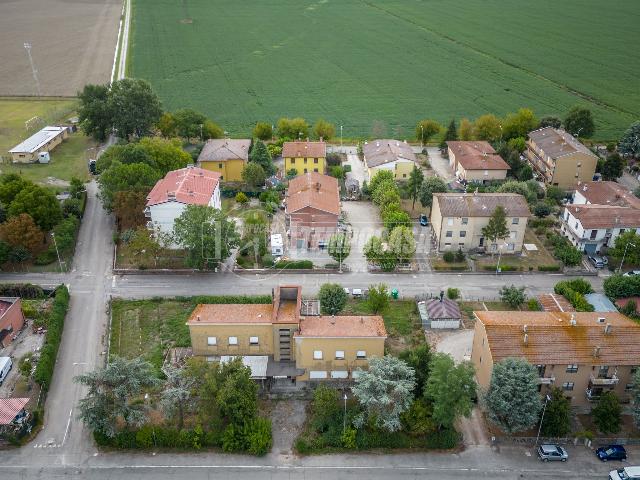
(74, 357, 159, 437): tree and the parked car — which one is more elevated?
(74, 357, 159, 437): tree

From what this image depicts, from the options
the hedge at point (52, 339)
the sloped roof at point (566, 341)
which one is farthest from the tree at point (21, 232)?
the sloped roof at point (566, 341)

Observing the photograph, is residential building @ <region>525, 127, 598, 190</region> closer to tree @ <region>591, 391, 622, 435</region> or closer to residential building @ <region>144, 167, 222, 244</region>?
tree @ <region>591, 391, 622, 435</region>

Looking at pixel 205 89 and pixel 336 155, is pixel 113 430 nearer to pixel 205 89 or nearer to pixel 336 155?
pixel 336 155

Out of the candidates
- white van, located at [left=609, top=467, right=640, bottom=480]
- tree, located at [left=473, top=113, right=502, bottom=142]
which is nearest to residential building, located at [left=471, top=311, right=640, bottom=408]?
white van, located at [left=609, top=467, right=640, bottom=480]

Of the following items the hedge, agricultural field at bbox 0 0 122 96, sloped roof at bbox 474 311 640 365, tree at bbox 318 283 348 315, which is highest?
sloped roof at bbox 474 311 640 365

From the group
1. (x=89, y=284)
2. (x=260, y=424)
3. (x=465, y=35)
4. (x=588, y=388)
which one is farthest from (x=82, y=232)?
(x=465, y=35)

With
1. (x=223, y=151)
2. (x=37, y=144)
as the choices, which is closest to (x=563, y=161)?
(x=223, y=151)

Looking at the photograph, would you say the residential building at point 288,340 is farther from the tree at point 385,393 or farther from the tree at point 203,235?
the tree at point 203,235
